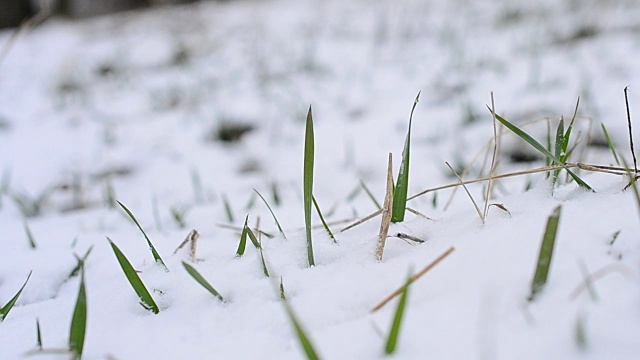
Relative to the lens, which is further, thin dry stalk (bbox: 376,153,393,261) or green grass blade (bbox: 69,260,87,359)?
thin dry stalk (bbox: 376,153,393,261)

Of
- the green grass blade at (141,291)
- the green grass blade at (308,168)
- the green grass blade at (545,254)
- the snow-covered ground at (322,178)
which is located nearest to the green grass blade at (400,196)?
the snow-covered ground at (322,178)

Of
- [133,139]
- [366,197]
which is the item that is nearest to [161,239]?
[366,197]

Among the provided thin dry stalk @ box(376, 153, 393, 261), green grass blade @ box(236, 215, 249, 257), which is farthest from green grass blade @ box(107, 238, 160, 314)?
thin dry stalk @ box(376, 153, 393, 261)

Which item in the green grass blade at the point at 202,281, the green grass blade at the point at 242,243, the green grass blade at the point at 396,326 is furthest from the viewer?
the green grass blade at the point at 242,243

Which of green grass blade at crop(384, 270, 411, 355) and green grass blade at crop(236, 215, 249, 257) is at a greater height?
green grass blade at crop(384, 270, 411, 355)

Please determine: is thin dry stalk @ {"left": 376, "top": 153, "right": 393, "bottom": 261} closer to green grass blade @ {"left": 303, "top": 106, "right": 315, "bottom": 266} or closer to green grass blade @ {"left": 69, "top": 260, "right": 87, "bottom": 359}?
green grass blade @ {"left": 303, "top": 106, "right": 315, "bottom": 266}

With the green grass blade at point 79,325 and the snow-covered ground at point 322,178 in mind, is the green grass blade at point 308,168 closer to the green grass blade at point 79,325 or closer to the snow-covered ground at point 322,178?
the snow-covered ground at point 322,178

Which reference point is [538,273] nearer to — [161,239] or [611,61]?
[161,239]
